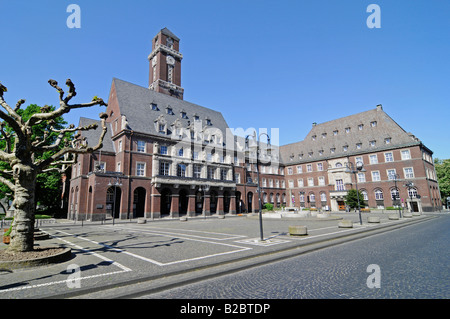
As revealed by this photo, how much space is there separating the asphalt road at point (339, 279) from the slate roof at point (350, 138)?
49.0 meters

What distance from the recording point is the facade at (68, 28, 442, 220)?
37.4 metres

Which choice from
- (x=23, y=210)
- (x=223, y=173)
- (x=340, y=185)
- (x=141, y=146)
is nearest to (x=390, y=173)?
(x=340, y=185)

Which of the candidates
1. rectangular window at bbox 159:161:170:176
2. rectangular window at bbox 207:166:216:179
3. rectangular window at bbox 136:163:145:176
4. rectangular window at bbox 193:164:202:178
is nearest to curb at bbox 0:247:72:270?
rectangular window at bbox 136:163:145:176

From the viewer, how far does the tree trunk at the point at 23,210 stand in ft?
29.3

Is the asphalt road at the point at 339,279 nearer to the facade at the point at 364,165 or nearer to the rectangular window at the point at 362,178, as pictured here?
the facade at the point at 364,165

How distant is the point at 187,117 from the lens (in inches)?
1960

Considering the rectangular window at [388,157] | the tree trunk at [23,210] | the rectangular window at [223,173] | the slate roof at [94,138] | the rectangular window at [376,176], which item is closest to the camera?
the tree trunk at [23,210]

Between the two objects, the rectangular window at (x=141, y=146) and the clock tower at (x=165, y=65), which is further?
the clock tower at (x=165, y=65)

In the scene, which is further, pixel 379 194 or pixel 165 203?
pixel 379 194

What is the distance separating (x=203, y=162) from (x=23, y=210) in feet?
120

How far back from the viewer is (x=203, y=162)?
4541 cm

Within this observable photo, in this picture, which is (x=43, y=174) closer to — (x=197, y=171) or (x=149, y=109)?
(x=149, y=109)

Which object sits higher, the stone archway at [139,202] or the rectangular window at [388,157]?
the rectangular window at [388,157]

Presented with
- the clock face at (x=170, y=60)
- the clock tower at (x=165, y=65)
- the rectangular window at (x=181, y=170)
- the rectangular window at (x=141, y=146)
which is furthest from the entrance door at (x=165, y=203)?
the clock face at (x=170, y=60)
